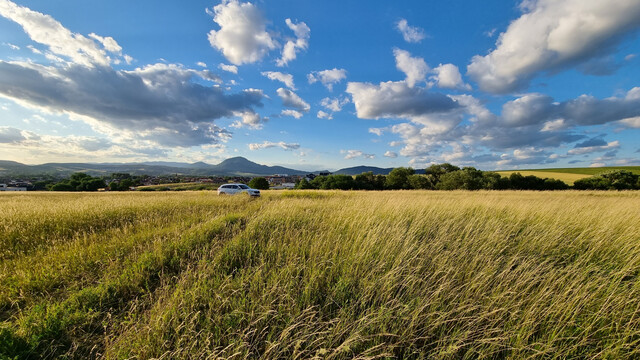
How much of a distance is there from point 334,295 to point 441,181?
56.4m

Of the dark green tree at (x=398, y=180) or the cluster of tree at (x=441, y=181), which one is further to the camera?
the dark green tree at (x=398, y=180)

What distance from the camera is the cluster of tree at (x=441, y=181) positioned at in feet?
155

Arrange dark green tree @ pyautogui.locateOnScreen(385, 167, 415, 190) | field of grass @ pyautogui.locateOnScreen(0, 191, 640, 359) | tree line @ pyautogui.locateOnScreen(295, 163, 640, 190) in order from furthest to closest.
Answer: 1. dark green tree @ pyautogui.locateOnScreen(385, 167, 415, 190)
2. tree line @ pyautogui.locateOnScreen(295, 163, 640, 190)
3. field of grass @ pyautogui.locateOnScreen(0, 191, 640, 359)

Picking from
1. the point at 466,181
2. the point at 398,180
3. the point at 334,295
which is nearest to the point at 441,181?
the point at 466,181

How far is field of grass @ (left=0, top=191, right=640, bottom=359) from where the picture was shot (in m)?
2.25

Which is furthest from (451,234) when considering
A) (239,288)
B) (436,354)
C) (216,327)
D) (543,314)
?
(216,327)

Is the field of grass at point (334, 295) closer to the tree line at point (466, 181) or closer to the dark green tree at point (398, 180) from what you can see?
the tree line at point (466, 181)

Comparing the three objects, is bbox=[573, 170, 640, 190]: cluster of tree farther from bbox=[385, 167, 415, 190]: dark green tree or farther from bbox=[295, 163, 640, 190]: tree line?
bbox=[385, 167, 415, 190]: dark green tree

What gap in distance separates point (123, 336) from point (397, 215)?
5.85 metres

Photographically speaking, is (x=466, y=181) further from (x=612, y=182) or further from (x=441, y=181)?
(x=612, y=182)

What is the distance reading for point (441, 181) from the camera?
2024 inches

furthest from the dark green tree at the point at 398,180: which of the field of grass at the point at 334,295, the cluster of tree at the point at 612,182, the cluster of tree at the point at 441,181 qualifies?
the field of grass at the point at 334,295

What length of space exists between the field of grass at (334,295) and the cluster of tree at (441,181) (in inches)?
1879

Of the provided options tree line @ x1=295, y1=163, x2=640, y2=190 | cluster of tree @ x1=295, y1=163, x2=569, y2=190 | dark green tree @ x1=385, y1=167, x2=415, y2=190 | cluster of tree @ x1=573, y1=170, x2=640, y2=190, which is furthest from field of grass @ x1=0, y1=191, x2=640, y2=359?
cluster of tree @ x1=573, y1=170, x2=640, y2=190
